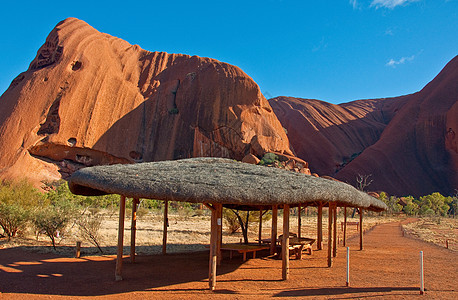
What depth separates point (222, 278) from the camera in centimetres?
923

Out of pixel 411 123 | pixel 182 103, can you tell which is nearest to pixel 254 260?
pixel 182 103

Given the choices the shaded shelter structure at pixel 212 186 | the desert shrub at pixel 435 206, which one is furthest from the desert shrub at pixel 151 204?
the desert shrub at pixel 435 206

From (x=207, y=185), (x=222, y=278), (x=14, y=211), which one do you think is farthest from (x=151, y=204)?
(x=207, y=185)

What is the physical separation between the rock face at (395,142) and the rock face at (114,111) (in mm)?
22810

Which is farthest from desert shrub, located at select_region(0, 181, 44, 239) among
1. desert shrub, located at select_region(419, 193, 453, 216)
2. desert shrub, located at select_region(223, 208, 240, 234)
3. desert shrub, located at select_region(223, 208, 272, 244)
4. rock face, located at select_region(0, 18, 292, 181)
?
desert shrub, located at select_region(419, 193, 453, 216)

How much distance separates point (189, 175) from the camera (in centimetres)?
808

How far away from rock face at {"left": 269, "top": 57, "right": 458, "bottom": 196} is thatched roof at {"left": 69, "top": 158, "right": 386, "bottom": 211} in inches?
2450

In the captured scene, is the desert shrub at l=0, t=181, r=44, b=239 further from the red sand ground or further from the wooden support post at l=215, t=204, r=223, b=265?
the wooden support post at l=215, t=204, r=223, b=265

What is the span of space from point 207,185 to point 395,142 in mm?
73357

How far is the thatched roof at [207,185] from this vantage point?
7.39m

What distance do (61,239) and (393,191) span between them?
61558mm

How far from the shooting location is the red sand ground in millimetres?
7559

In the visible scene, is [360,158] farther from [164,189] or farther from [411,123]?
[164,189]

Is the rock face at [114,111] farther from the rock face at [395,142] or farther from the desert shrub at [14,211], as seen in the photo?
the desert shrub at [14,211]
